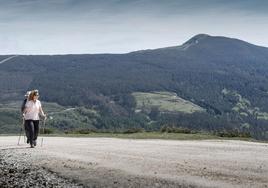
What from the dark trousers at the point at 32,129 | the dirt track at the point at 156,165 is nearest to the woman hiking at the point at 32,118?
the dark trousers at the point at 32,129

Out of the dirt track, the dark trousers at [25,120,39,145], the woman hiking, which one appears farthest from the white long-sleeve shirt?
the dirt track

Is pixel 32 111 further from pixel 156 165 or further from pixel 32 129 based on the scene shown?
pixel 156 165

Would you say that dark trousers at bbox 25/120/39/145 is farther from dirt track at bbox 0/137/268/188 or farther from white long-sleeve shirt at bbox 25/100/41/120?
dirt track at bbox 0/137/268/188

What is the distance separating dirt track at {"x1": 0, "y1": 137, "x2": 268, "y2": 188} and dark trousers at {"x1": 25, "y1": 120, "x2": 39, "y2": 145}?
1043 mm

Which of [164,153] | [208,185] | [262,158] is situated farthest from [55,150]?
[208,185]

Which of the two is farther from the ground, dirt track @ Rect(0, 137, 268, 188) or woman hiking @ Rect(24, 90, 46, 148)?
woman hiking @ Rect(24, 90, 46, 148)

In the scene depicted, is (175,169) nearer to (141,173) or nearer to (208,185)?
(141,173)

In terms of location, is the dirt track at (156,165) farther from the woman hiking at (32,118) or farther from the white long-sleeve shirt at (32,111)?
the white long-sleeve shirt at (32,111)

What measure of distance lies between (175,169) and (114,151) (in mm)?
7181

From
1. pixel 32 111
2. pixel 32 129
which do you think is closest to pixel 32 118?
pixel 32 111

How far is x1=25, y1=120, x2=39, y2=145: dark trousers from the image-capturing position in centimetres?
2900

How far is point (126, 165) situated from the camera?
65.7 ft

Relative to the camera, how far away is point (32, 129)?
29172 mm

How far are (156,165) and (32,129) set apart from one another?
10.8 metres
